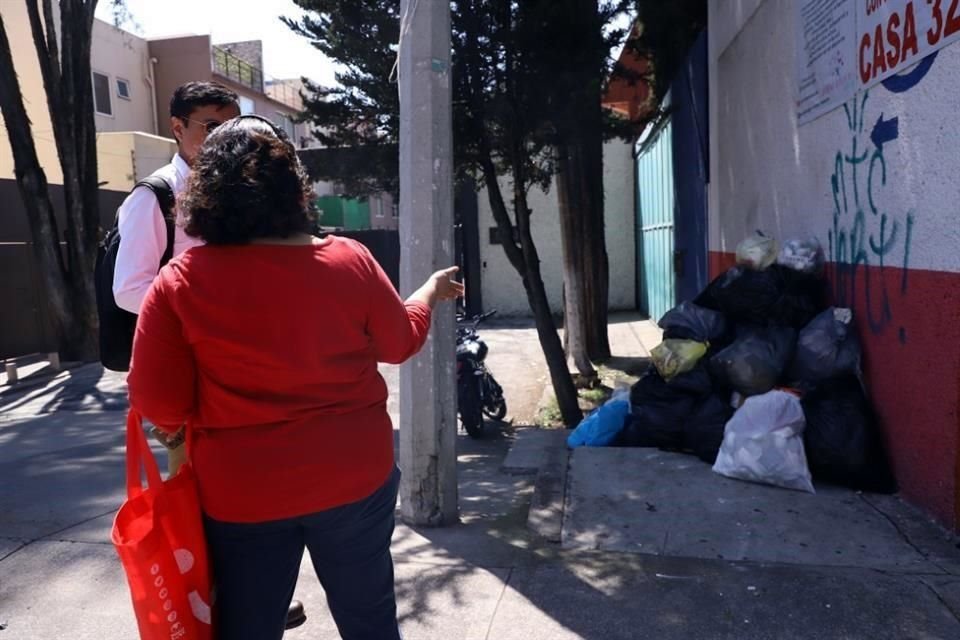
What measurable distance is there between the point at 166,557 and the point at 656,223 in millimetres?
12256

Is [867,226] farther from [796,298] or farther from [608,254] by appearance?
[608,254]

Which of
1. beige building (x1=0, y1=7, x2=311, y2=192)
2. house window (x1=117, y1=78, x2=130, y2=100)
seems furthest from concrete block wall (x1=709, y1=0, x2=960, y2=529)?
house window (x1=117, y1=78, x2=130, y2=100)

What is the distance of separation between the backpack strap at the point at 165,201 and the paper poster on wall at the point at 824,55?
11.9ft

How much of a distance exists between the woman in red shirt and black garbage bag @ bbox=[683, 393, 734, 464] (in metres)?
3.13

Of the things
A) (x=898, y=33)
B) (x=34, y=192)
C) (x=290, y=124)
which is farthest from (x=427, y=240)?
(x=290, y=124)

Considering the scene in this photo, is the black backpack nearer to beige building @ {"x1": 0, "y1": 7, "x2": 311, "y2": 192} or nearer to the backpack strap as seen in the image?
the backpack strap

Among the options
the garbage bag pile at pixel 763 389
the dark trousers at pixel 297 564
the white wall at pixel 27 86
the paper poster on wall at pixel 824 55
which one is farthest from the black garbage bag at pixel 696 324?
the white wall at pixel 27 86

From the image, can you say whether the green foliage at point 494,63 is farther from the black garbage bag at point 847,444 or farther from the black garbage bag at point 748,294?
the black garbage bag at point 847,444

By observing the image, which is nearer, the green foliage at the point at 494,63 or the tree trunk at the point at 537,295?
the green foliage at the point at 494,63

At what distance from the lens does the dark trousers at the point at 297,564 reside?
1.92m

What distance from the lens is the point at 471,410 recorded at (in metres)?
7.30

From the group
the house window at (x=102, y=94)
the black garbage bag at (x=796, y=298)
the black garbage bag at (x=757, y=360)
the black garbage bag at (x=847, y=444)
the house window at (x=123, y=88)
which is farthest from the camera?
the house window at (x=123, y=88)

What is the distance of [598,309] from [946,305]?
6876mm

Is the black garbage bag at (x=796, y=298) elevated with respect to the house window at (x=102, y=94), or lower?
lower
